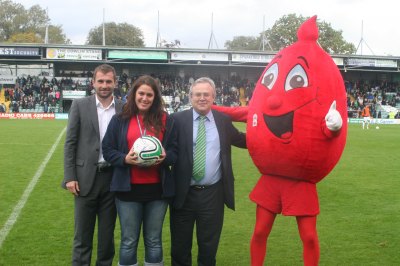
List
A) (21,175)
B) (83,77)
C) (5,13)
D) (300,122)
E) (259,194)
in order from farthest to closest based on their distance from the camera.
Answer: (5,13) → (83,77) → (21,175) → (259,194) → (300,122)

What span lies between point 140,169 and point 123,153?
0.58ft

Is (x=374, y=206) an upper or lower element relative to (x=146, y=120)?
lower

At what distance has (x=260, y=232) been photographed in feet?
13.8

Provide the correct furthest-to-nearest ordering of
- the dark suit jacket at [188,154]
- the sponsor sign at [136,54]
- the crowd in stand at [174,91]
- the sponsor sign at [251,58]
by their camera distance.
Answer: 1. the sponsor sign at [251,58]
2. the crowd in stand at [174,91]
3. the sponsor sign at [136,54]
4. the dark suit jacket at [188,154]

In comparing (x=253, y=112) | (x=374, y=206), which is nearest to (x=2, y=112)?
(x=374, y=206)

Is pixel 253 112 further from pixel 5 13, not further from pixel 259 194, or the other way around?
pixel 5 13

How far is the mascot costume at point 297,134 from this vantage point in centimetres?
393

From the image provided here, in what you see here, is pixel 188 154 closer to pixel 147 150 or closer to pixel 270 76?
pixel 147 150

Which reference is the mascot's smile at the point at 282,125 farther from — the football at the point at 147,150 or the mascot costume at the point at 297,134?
the football at the point at 147,150

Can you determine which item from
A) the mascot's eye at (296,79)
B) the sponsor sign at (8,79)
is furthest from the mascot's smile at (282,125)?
the sponsor sign at (8,79)

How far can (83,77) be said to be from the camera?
3647 centimetres

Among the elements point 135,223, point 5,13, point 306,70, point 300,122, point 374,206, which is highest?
point 5,13

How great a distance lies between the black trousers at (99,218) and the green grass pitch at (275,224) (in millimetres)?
719

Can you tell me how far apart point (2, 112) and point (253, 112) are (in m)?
31.8
